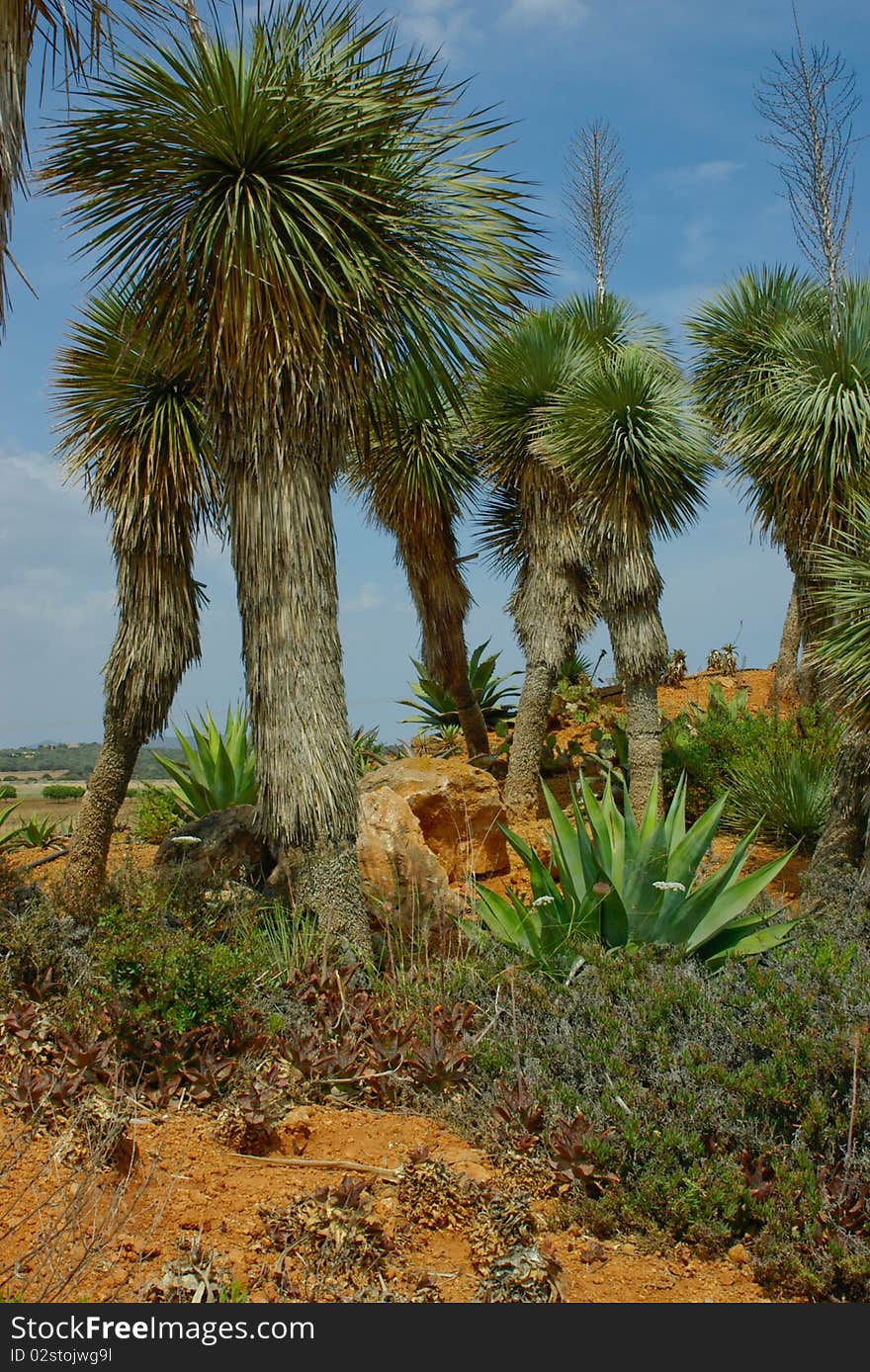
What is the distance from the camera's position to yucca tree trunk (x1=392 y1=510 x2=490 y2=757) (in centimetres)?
1391

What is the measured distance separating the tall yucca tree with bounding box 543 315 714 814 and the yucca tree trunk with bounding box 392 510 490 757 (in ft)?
7.18

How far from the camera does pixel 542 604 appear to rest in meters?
14.2

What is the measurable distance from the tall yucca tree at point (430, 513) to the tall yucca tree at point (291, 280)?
493 centimetres

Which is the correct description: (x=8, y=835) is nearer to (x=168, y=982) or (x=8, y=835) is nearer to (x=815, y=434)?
(x=168, y=982)

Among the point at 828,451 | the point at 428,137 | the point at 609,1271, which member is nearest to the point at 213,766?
the point at 428,137

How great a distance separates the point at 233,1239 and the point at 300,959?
281 centimetres

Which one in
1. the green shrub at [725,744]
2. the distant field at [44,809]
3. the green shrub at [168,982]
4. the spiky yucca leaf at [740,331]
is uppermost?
the spiky yucca leaf at [740,331]

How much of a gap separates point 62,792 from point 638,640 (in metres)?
12.2

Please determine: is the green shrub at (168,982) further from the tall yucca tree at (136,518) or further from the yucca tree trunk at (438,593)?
the yucca tree trunk at (438,593)

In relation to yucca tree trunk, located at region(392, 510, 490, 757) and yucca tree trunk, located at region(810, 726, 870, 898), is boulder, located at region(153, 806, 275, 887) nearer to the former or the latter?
yucca tree trunk, located at region(810, 726, 870, 898)

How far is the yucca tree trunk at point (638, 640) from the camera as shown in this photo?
11.9 meters

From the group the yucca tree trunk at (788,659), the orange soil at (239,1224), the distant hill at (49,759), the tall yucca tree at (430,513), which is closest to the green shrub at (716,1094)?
the orange soil at (239,1224)

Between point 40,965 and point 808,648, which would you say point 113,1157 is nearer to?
point 40,965

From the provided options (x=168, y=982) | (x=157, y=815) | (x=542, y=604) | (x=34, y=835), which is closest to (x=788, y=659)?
(x=542, y=604)
